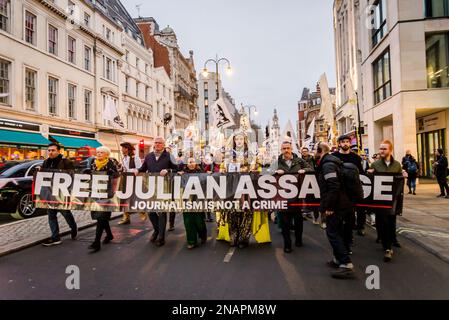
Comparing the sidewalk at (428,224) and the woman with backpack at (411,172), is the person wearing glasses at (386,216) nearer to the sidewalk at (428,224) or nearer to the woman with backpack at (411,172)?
the sidewalk at (428,224)

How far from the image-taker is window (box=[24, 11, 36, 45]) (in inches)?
891

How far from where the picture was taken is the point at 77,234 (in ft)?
25.0

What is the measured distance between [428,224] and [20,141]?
2213 centimetres

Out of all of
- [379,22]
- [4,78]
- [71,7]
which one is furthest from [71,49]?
[379,22]

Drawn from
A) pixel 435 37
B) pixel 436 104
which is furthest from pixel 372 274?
pixel 435 37

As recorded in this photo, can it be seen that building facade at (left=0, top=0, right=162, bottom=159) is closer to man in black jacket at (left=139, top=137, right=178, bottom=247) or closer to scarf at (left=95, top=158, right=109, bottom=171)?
scarf at (left=95, top=158, right=109, bottom=171)

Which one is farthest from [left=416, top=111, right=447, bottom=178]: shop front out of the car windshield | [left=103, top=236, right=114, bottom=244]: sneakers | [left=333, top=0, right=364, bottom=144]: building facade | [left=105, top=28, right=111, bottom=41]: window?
[left=105, top=28, right=111, bottom=41]: window

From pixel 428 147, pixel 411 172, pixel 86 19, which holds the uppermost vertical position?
pixel 86 19

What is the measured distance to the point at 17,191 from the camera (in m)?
9.28

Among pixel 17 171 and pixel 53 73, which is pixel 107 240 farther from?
pixel 53 73

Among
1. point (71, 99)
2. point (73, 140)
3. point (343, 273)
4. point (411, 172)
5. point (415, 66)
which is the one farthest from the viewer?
point (71, 99)

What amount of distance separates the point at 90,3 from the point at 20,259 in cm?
3069

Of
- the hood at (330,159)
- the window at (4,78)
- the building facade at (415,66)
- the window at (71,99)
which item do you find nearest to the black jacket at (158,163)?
the hood at (330,159)
